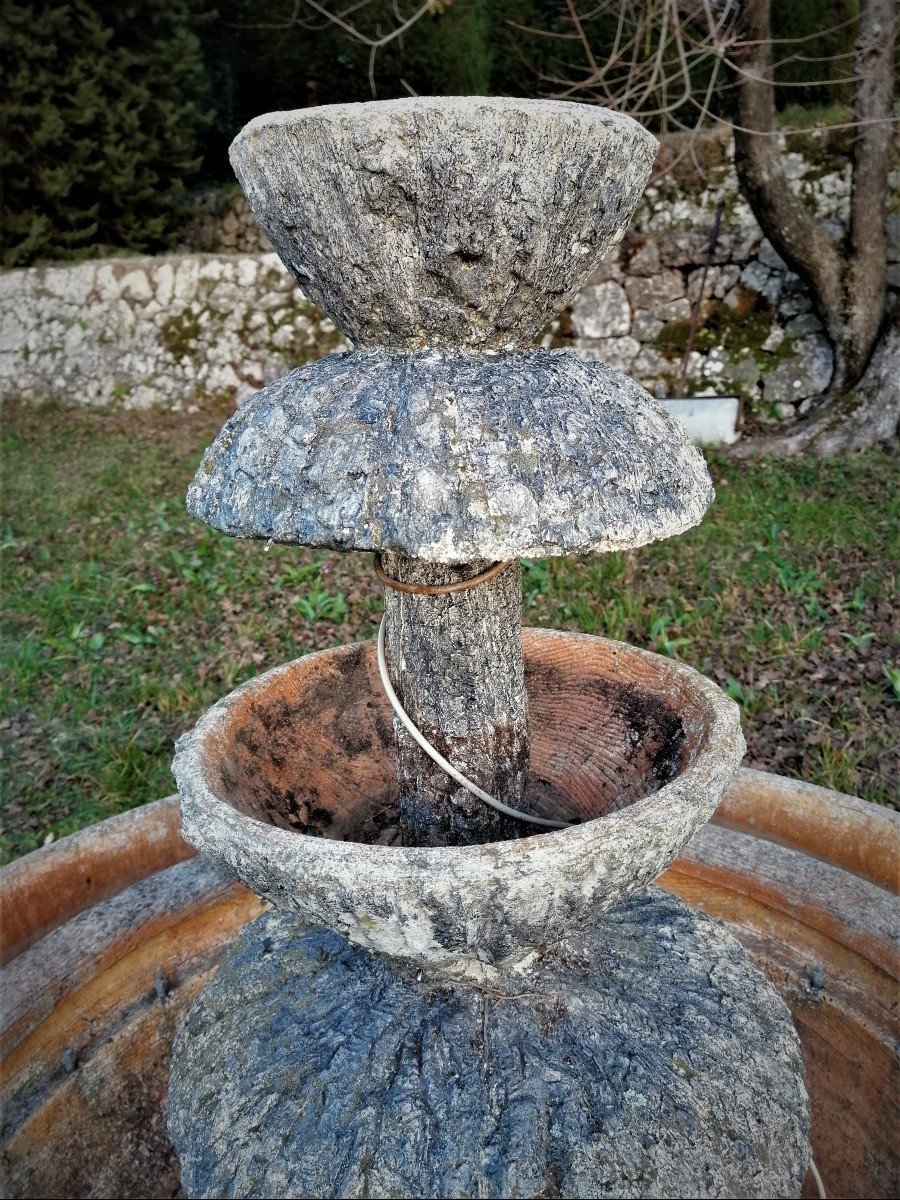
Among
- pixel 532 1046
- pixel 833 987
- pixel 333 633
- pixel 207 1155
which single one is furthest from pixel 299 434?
pixel 333 633

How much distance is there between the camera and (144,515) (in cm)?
589

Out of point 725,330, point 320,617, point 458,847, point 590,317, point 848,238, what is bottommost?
point 320,617

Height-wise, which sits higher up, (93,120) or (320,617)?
(93,120)

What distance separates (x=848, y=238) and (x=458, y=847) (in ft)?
20.2

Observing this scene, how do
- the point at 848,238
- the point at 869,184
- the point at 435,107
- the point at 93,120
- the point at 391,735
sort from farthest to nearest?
the point at 93,120 → the point at 848,238 → the point at 869,184 → the point at 391,735 → the point at 435,107

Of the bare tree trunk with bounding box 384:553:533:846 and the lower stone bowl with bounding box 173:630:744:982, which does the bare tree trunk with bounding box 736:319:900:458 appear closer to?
the lower stone bowl with bounding box 173:630:744:982

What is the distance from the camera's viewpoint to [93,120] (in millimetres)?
8445

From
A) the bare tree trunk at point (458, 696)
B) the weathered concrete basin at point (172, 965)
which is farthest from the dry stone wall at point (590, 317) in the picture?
the bare tree trunk at point (458, 696)

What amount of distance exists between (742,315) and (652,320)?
69 cm

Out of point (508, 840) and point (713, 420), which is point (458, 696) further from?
point (713, 420)

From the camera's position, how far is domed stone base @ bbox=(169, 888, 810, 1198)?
56.2 inches

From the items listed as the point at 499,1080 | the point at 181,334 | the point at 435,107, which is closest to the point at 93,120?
the point at 181,334

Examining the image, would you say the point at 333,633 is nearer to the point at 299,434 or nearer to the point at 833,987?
the point at 833,987

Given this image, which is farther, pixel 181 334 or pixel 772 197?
pixel 181 334
